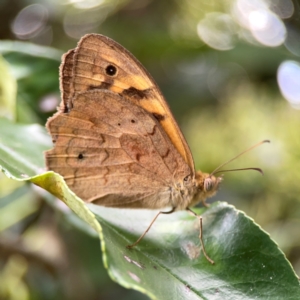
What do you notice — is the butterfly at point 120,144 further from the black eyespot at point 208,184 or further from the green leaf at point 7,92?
the green leaf at point 7,92

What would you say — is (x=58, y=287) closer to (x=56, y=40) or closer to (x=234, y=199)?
(x=234, y=199)

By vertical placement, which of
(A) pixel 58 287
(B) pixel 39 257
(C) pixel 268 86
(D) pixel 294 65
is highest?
(D) pixel 294 65

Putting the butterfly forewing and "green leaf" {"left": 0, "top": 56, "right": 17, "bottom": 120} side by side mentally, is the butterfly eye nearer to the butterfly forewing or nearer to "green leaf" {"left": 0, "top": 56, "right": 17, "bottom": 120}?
the butterfly forewing

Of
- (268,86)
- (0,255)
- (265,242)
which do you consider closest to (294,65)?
(268,86)

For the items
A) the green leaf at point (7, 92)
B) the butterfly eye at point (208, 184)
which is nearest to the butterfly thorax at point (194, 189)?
the butterfly eye at point (208, 184)

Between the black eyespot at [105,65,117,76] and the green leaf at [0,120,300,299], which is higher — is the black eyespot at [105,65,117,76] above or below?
above

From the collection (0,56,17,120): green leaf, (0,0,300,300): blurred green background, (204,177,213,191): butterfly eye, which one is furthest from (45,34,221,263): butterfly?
(0,56,17,120): green leaf

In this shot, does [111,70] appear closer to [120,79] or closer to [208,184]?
[120,79]

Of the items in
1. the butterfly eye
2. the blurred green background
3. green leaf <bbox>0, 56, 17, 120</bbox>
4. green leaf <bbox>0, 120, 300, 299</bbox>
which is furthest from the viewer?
the blurred green background
